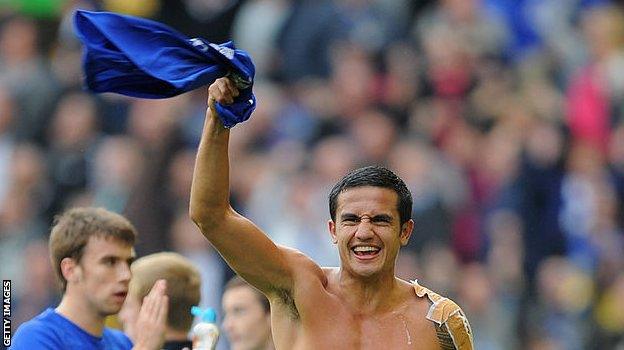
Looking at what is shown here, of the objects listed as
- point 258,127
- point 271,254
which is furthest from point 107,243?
point 258,127

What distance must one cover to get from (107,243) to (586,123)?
27.9ft

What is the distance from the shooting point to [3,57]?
47.4 feet

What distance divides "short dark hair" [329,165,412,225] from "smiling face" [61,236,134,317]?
1213 millimetres

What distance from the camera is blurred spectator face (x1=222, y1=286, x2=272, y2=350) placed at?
8.73m

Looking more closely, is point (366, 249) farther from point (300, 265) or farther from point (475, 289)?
point (475, 289)

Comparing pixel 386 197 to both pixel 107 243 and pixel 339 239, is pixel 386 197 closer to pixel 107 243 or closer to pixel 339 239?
pixel 339 239

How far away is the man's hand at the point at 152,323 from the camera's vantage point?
22.8ft

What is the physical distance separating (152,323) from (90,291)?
0.46 m

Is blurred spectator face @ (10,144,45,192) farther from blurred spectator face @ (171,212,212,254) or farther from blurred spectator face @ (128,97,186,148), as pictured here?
blurred spectator face @ (171,212,212,254)

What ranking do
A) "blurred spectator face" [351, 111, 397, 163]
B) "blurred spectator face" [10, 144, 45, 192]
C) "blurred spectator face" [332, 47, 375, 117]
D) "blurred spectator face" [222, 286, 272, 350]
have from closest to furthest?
"blurred spectator face" [222, 286, 272, 350], "blurred spectator face" [10, 144, 45, 192], "blurred spectator face" [351, 111, 397, 163], "blurred spectator face" [332, 47, 375, 117]

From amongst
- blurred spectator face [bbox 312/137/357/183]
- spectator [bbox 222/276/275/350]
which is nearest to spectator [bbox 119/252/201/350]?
Result: spectator [bbox 222/276/275/350]

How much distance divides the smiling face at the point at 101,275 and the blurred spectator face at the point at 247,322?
1352mm

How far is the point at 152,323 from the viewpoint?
23.0 feet

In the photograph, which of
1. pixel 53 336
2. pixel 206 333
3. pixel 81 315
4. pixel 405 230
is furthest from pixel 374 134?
pixel 405 230
